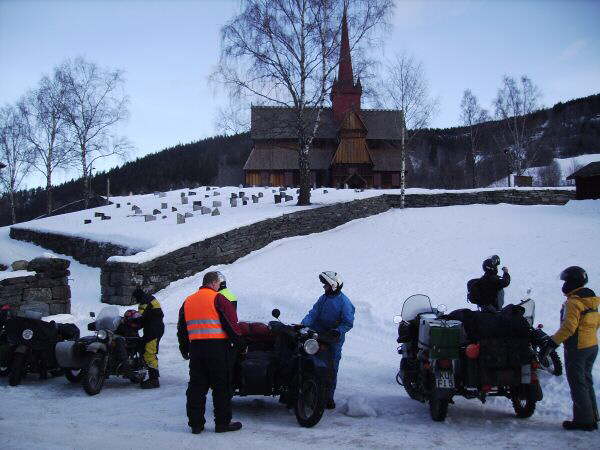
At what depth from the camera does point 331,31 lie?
2275 cm

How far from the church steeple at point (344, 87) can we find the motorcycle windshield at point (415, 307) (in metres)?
17.4

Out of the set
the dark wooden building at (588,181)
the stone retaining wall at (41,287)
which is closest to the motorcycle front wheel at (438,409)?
the stone retaining wall at (41,287)

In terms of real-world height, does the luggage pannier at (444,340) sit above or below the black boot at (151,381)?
above

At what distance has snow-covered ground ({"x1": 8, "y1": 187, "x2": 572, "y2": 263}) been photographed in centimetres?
1667

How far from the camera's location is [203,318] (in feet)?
18.3

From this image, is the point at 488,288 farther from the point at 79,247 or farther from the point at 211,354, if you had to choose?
the point at 79,247

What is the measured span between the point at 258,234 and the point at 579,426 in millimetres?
14127

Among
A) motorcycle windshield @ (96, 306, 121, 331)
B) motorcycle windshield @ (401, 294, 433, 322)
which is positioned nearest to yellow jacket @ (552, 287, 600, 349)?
motorcycle windshield @ (401, 294, 433, 322)

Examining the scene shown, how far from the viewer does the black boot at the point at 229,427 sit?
18.1 ft

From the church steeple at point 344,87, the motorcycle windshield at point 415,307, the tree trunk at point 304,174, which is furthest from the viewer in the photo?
the church steeple at point 344,87

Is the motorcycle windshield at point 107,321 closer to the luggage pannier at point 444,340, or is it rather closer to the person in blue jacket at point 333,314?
the person in blue jacket at point 333,314

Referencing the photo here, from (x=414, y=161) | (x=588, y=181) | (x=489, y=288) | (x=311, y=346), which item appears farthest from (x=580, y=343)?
(x=414, y=161)

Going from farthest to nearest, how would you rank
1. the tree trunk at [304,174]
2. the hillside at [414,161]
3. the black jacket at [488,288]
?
the hillside at [414,161] < the tree trunk at [304,174] < the black jacket at [488,288]

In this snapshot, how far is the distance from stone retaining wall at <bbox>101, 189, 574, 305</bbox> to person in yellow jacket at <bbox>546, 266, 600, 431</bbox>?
10685 millimetres
